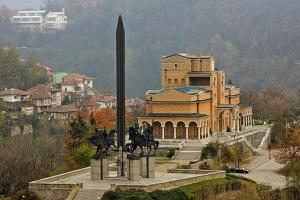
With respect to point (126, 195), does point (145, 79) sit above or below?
above

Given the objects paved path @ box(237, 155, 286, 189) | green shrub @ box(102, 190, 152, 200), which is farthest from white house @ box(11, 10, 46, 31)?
green shrub @ box(102, 190, 152, 200)

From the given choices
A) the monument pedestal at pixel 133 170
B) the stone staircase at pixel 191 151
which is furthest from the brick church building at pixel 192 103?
the monument pedestal at pixel 133 170

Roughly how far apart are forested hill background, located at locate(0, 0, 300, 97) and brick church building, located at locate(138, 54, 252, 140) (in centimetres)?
4283

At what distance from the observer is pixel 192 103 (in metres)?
54.4

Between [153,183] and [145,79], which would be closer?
[153,183]

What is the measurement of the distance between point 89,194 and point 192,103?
876 inches

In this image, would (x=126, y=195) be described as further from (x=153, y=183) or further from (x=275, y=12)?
(x=275, y=12)

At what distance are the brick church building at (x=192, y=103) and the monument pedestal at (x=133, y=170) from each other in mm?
18989

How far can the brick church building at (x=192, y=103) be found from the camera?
2138 inches

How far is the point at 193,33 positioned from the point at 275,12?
13470 mm

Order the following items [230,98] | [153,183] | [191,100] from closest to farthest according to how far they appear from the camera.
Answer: [153,183], [191,100], [230,98]

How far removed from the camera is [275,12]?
140250 mm

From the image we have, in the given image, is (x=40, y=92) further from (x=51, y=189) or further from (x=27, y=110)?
(x=51, y=189)

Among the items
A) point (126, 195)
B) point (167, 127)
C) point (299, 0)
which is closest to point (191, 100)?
A: point (167, 127)
